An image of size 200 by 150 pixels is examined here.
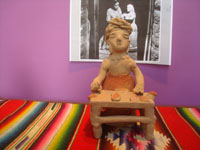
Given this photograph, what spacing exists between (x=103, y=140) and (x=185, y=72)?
3.22 ft

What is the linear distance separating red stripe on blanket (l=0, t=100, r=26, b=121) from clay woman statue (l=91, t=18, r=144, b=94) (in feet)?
2.53

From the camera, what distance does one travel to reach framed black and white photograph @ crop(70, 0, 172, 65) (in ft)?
4.04

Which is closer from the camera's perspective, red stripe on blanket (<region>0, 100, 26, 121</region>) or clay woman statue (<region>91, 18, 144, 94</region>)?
clay woman statue (<region>91, 18, 144, 94</region>)

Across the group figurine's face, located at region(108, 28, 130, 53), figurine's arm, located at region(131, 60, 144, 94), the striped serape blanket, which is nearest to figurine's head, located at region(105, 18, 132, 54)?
figurine's face, located at region(108, 28, 130, 53)

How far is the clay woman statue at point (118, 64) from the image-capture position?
913mm

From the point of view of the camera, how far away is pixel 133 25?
49.2 inches

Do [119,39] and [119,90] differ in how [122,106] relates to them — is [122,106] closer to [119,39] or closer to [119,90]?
[119,90]

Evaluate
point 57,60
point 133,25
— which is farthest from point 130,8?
point 57,60

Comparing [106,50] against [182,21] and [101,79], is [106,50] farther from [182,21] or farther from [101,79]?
[182,21]

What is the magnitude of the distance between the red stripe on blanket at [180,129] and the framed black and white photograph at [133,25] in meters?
0.43

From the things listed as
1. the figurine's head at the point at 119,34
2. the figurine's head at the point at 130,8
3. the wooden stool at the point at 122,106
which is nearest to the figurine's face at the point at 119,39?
the figurine's head at the point at 119,34

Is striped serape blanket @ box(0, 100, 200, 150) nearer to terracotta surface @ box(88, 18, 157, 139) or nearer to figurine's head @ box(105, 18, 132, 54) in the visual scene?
terracotta surface @ box(88, 18, 157, 139)

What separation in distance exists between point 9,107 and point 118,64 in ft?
3.33

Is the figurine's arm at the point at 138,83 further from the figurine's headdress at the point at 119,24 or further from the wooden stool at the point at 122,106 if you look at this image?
the figurine's headdress at the point at 119,24
